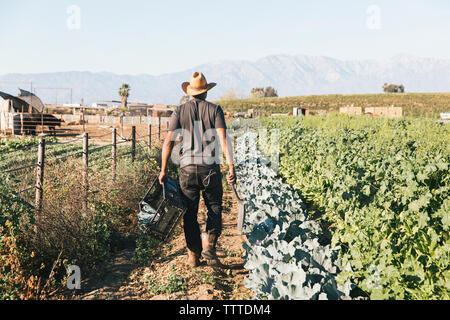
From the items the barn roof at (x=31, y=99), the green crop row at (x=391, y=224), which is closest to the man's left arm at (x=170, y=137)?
the green crop row at (x=391, y=224)

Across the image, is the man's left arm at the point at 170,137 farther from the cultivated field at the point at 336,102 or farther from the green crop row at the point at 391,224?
the cultivated field at the point at 336,102

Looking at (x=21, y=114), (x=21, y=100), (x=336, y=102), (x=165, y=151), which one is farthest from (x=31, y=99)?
(x=336, y=102)

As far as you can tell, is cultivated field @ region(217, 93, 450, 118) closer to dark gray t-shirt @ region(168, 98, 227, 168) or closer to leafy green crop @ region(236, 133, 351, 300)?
leafy green crop @ region(236, 133, 351, 300)

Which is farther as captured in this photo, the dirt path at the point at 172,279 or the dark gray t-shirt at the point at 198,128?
the dark gray t-shirt at the point at 198,128

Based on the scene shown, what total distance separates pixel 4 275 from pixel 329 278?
2907 millimetres

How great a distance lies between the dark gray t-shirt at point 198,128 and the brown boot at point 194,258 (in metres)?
1.00

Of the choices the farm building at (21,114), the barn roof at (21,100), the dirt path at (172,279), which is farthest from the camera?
the barn roof at (21,100)

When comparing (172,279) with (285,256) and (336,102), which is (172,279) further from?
(336,102)

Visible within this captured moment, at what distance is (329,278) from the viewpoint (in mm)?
3338

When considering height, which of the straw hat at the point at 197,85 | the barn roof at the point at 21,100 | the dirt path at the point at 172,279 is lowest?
the dirt path at the point at 172,279

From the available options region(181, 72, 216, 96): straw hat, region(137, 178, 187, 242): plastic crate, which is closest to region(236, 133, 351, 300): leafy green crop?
region(137, 178, 187, 242): plastic crate

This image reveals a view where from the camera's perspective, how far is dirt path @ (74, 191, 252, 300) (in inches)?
162

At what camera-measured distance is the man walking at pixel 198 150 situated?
444 centimetres
